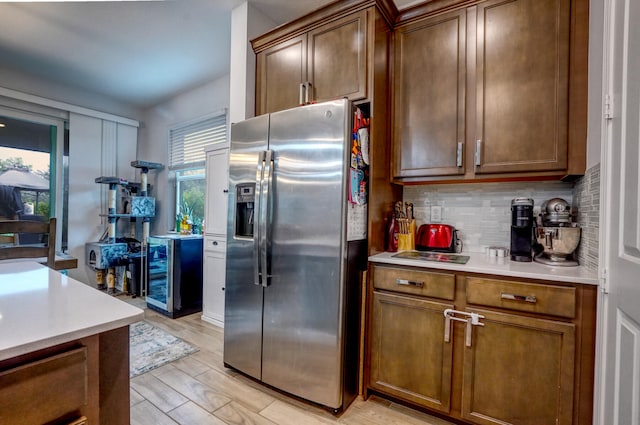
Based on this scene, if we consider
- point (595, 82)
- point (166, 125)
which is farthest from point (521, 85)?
point (166, 125)

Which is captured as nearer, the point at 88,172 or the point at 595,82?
the point at 595,82

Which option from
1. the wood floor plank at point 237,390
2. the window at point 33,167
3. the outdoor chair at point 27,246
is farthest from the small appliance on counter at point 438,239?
the window at point 33,167

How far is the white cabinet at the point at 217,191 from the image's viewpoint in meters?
3.03

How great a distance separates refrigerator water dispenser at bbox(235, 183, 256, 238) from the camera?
2041mm

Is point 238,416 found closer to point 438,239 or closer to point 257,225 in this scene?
point 257,225

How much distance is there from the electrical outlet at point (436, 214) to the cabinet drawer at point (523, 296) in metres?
0.75

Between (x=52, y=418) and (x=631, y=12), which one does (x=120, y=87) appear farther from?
(x=631, y=12)

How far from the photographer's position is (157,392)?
1.90m

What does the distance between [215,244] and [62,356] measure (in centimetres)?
241

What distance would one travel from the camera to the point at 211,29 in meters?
2.74

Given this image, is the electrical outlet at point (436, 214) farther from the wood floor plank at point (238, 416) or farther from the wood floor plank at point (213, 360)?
the wood floor plank at point (213, 360)

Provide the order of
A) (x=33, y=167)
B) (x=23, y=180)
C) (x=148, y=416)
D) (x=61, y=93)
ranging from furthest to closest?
1. (x=61, y=93)
2. (x=33, y=167)
3. (x=23, y=180)
4. (x=148, y=416)

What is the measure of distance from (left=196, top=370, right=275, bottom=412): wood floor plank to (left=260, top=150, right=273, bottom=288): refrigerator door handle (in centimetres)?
71

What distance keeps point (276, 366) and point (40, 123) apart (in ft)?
14.6
